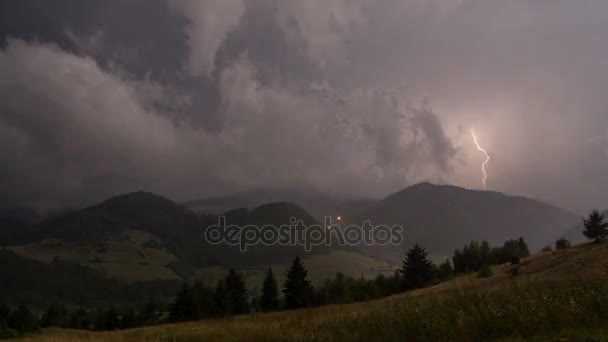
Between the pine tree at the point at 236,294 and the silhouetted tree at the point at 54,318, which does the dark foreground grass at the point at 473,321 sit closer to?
the pine tree at the point at 236,294

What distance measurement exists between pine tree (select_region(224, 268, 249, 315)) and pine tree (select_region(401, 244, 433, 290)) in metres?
34.2

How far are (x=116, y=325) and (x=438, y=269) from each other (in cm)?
7947

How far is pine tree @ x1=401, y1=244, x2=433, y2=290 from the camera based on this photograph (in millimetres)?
91562

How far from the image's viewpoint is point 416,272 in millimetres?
92500

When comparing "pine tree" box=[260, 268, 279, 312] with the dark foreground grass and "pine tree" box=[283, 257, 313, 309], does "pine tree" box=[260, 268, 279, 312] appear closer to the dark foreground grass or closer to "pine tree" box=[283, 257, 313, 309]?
"pine tree" box=[283, 257, 313, 309]

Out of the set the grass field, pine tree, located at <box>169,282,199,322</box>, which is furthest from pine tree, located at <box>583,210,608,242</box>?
pine tree, located at <box>169,282,199,322</box>

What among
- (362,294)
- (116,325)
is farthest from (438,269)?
(116,325)

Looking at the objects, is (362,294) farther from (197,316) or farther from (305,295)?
(197,316)

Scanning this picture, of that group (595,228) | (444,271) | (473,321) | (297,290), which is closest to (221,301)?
(297,290)

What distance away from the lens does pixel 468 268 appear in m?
104

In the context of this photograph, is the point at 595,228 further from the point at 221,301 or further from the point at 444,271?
the point at 221,301

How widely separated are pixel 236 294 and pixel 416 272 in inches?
1515

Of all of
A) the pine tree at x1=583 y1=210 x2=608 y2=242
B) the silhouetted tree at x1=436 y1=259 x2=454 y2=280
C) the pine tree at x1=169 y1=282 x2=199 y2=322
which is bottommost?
the pine tree at x1=169 y1=282 x2=199 y2=322

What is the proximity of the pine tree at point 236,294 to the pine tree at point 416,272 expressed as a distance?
34.2 meters
